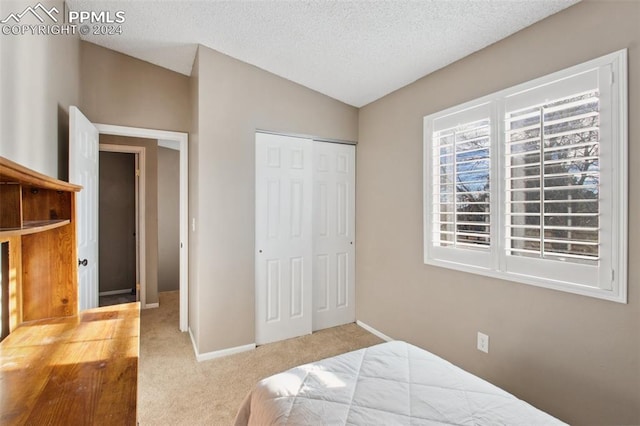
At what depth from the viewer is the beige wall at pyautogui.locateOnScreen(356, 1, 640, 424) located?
4.93 feet

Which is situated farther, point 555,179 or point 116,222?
point 116,222

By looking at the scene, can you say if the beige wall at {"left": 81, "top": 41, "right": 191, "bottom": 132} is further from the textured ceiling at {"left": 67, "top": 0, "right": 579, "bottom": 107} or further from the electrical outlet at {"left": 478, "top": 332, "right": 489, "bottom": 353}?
the electrical outlet at {"left": 478, "top": 332, "right": 489, "bottom": 353}

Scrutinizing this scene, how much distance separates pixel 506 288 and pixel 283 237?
190cm

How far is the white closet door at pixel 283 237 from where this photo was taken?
2963 mm

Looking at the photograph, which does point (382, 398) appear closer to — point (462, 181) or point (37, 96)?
point (462, 181)

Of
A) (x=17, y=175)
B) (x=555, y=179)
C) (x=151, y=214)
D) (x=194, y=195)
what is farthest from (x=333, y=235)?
(x=17, y=175)

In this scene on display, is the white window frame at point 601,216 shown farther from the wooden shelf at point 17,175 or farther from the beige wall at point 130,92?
the beige wall at point 130,92

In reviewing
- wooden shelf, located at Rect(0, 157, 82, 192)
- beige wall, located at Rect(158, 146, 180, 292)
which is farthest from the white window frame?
beige wall, located at Rect(158, 146, 180, 292)

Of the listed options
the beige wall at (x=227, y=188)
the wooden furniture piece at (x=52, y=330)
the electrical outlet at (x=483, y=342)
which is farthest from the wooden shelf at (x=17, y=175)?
the electrical outlet at (x=483, y=342)

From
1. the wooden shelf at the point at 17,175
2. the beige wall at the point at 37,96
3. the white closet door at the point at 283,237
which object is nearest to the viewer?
the wooden shelf at the point at 17,175

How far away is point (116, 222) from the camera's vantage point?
4586 mm

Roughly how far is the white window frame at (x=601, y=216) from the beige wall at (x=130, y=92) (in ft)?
8.35

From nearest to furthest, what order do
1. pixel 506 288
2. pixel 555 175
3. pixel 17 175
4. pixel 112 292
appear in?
pixel 17 175, pixel 555 175, pixel 506 288, pixel 112 292

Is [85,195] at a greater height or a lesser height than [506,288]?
greater
